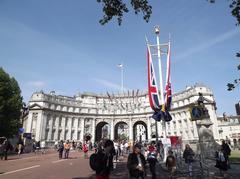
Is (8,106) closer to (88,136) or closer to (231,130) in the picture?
(88,136)

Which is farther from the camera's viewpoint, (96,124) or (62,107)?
(96,124)

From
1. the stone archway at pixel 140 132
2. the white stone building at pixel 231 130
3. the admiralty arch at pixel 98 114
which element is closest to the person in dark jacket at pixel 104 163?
the admiralty arch at pixel 98 114

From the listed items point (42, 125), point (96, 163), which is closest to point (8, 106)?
point (42, 125)

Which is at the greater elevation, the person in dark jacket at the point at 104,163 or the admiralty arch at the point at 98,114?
the admiralty arch at the point at 98,114

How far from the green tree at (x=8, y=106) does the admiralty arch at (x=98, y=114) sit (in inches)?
1131

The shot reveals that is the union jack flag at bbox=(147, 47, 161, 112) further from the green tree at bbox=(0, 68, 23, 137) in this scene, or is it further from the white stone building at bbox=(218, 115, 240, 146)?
the white stone building at bbox=(218, 115, 240, 146)

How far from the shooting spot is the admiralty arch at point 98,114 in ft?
214

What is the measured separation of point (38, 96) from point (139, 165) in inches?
2707

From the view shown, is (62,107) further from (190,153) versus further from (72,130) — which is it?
(190,153)

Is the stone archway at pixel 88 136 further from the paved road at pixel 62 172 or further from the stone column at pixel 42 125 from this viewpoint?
the paved road at pixel 62 172

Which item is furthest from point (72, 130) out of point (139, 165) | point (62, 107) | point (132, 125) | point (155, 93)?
point (139, 165)

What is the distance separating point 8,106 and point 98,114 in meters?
49.0

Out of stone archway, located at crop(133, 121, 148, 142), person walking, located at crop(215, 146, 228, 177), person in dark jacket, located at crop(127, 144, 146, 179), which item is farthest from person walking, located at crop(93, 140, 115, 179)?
stone archway, located at crop(133, 121, 148, 142)

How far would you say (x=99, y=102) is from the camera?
3334 inches
